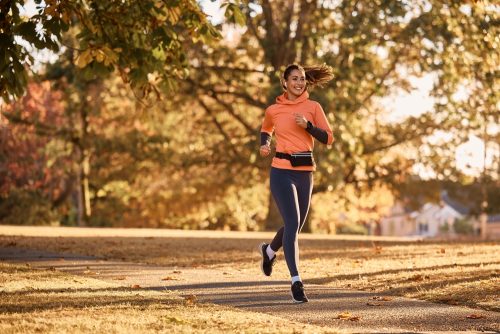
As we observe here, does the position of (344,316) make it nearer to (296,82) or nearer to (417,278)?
(296,82)

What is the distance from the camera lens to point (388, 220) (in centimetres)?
10500

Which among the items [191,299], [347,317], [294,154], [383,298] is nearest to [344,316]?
[347,317]

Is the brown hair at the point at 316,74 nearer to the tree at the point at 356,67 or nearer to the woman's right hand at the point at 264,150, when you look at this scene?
the woman's right hand at the point at 264,150

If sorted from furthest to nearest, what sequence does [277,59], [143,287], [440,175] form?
[440,175] < [277,59] < [143,287]

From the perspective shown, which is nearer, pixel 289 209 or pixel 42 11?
pixel 289 209

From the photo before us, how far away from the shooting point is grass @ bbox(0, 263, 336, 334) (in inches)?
251

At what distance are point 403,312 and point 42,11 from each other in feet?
19.4

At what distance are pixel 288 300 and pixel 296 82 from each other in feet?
6.81

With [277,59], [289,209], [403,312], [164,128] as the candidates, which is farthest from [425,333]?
[164,128]

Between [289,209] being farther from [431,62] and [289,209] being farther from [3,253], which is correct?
[431,62]

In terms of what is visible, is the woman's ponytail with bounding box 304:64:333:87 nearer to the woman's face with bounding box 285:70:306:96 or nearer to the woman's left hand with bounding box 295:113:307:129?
the woman's face with bounding box 285:70:306:96

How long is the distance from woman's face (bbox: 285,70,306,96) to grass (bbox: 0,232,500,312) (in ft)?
7.92

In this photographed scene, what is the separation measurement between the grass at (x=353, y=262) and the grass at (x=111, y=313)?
2.41m

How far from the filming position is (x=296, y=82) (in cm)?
838
